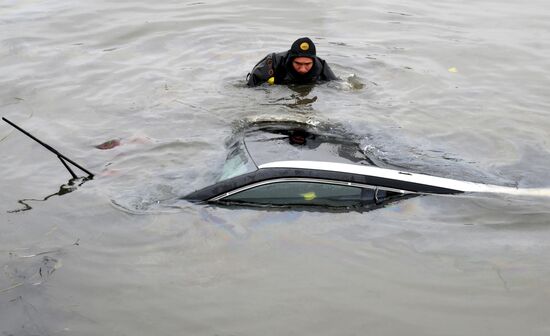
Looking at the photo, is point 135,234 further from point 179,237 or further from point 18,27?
point 18,27

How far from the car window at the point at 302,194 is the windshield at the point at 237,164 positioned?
236 millimetres

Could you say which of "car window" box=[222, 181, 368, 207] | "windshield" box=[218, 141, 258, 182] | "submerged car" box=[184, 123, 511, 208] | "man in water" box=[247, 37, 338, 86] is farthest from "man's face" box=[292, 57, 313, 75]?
"car window" box=[222, 181, 368, 207]

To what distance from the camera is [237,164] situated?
6.98m

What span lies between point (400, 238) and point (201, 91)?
235 inches

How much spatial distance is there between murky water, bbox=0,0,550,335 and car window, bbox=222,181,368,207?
6.9 inches

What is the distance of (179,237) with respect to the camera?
700 cm

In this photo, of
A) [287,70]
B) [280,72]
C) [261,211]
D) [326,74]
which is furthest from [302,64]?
[261,211]

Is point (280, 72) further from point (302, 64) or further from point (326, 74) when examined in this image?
point (326, 74)

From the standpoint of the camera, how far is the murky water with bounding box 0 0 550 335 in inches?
234

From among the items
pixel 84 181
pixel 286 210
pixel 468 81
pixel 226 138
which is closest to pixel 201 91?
pixel 226 138

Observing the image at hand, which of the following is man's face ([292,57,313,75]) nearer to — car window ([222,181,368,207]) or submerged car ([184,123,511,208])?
submerged car ([184,123,511,208])

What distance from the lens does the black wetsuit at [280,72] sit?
37.4ft

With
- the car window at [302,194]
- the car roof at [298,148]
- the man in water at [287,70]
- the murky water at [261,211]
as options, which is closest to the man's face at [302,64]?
the man in water at [287,70]

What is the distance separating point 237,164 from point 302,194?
85cm
